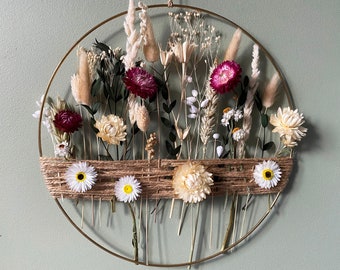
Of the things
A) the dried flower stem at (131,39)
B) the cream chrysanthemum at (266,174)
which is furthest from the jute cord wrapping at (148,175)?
the dried flower stem at (131,39)

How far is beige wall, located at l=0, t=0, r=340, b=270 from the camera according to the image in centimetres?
94

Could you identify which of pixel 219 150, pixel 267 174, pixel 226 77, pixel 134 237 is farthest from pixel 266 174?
pixel 134 237

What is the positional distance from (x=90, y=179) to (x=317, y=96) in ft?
2.11

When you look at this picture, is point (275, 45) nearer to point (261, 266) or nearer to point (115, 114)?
point (115, 114)

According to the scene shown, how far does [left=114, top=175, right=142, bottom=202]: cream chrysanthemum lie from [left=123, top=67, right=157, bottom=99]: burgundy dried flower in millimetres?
209

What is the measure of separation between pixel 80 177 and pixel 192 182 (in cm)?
27

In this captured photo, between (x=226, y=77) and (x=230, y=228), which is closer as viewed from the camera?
(x=226, y=77)

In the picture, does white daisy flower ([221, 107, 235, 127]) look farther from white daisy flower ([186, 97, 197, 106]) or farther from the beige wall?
the beige wall

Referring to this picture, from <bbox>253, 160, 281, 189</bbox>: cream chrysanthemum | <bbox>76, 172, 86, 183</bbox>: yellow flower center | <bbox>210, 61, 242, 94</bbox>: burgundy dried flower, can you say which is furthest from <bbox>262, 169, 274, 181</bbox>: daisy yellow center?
<bbox>76, 172, 86, 183</bbox>: yellow flower center

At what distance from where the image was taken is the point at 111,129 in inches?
34.7

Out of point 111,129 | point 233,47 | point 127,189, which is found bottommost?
point 127,189

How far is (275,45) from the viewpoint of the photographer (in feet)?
3.25

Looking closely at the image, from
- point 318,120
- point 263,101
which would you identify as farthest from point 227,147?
point 318,120

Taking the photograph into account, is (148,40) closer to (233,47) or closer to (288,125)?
(233,47)
